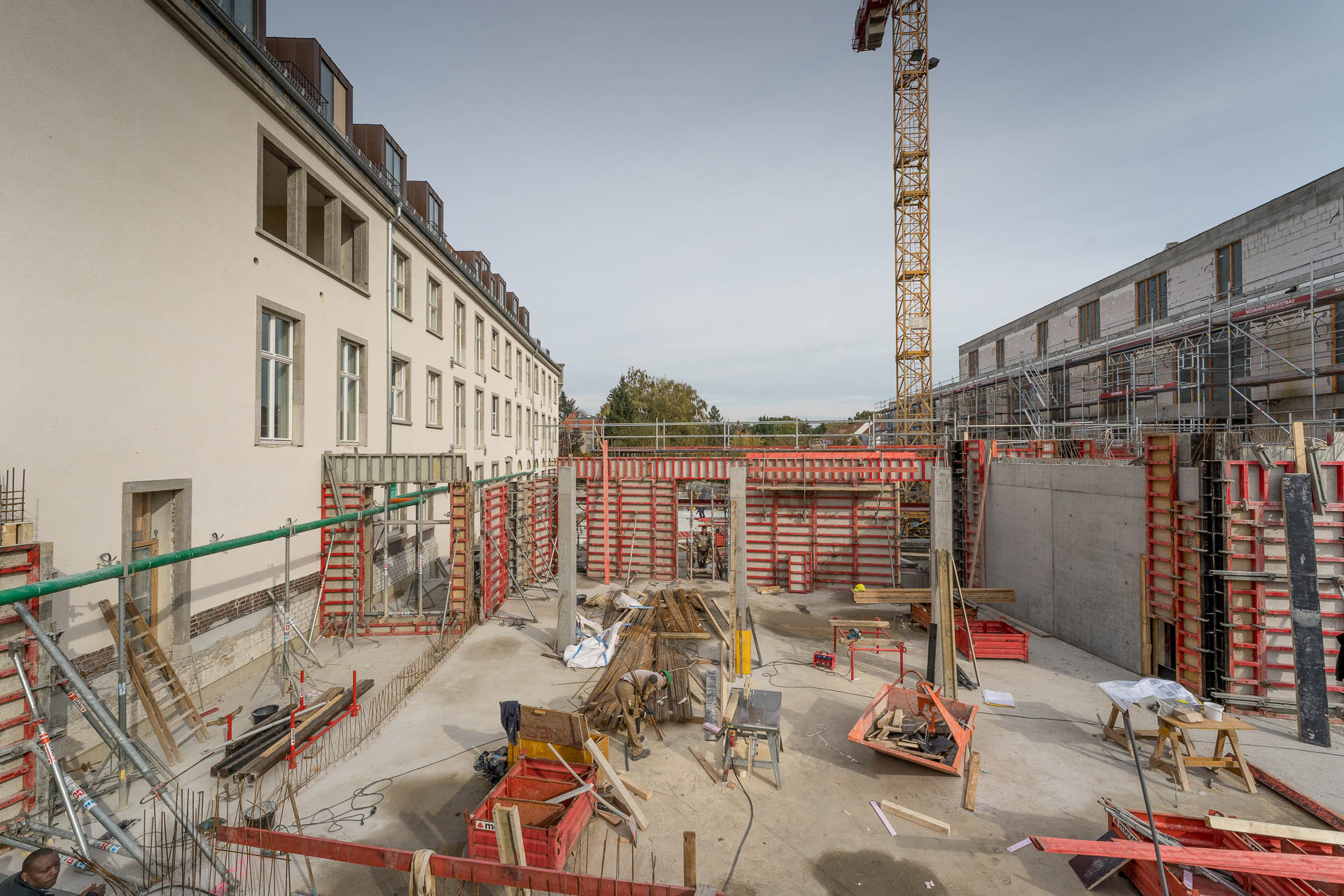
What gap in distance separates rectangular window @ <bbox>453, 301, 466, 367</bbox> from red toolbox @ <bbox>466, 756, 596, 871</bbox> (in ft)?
56.6

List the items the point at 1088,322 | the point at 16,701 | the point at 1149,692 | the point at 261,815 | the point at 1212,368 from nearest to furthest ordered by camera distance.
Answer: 1. the point at 16,701
2. the point at 261,815
3. the point at 1149,692
4. the point at 1212,368
5. the point at 1088,322

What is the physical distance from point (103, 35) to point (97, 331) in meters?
3.94

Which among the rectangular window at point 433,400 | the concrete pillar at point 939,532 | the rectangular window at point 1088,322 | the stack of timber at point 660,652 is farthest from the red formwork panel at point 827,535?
the rectangular window at point 1088,322

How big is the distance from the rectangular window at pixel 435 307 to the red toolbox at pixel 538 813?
615 inches

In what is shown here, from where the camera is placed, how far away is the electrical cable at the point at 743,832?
19.1 ft

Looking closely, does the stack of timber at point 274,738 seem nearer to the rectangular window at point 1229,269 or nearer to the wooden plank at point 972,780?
the wooden plank at point 972,780

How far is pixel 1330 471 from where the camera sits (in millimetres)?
9672

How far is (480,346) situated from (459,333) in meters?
2.58

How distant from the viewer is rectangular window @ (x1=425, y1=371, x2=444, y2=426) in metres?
18.9

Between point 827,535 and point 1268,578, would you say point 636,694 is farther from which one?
A: point 827,535

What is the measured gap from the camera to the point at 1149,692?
7.74m

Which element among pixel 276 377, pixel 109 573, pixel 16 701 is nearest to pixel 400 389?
pixel 276 377

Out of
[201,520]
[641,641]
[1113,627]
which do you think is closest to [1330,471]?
[1113,627]

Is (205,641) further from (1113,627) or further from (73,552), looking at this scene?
(1113,627)
